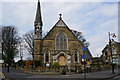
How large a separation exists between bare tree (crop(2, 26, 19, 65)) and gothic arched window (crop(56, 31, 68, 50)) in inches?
722

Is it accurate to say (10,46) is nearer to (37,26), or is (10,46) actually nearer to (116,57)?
(37,26)

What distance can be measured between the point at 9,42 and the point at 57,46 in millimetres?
19184

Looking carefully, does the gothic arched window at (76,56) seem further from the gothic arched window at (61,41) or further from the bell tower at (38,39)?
the bell tower at (38,39)

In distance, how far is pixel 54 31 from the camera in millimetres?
36812

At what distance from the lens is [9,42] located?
159 ft

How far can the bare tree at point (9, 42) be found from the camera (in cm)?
4812

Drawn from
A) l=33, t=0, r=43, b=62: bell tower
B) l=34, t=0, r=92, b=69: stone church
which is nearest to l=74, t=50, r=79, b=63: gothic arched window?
l=34, t=0, r=92, b=69: stone church

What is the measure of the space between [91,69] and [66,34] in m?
11.5

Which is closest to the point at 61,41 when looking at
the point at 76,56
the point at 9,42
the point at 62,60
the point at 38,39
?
the point at 62,60

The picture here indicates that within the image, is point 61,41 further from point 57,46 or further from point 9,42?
point 9,42

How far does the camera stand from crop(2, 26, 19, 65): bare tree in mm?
48125

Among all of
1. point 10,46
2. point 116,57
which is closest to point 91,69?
point 116,57

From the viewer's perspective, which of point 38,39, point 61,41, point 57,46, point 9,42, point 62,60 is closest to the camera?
point 38,39

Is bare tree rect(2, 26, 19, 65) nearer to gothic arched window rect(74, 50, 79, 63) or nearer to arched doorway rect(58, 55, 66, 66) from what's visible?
arched doorway rect(58, 55, 66, 66)
